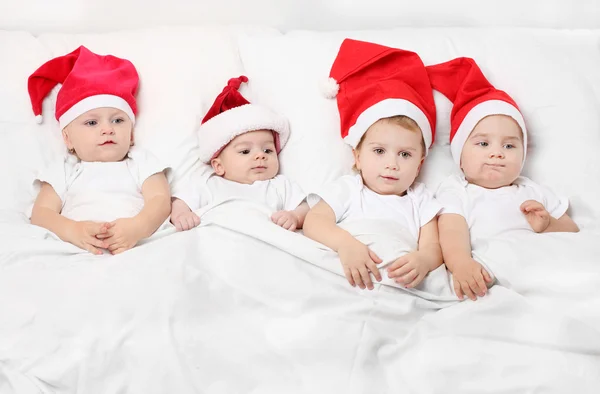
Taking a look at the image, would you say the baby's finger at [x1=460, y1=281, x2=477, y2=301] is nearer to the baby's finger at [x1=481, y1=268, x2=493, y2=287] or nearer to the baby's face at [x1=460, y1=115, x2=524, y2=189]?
the baby's finger at [x1=481, y1=268, x2=493, y2=287]

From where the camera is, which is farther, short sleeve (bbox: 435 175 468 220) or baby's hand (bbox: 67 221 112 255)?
short sleeve (bbox: 435 175 468 220)

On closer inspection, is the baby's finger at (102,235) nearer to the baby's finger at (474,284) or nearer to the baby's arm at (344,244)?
the baby's arm at (344,244)

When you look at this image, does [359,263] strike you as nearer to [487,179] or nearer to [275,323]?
[275,323]

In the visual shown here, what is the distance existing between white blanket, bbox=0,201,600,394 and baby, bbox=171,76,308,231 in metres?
0.29

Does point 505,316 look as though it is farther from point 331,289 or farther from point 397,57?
point 397,57

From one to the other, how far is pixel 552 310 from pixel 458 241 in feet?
0.94

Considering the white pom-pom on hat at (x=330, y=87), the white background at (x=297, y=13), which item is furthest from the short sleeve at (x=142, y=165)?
the white background at (x=297, y=13)

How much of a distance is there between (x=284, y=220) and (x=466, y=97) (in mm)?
557

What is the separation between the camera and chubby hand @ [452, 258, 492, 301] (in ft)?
3.89

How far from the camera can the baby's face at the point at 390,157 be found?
144 centimetres

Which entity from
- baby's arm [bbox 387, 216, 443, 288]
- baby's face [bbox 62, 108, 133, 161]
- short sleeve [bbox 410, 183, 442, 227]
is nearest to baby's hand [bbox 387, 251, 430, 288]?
baby's arm [bbox 387, 216, 443, 288]

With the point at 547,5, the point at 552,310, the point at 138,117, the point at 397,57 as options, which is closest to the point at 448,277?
the point at 552,310

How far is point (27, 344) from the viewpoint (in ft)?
3.38

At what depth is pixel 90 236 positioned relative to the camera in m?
1.32
